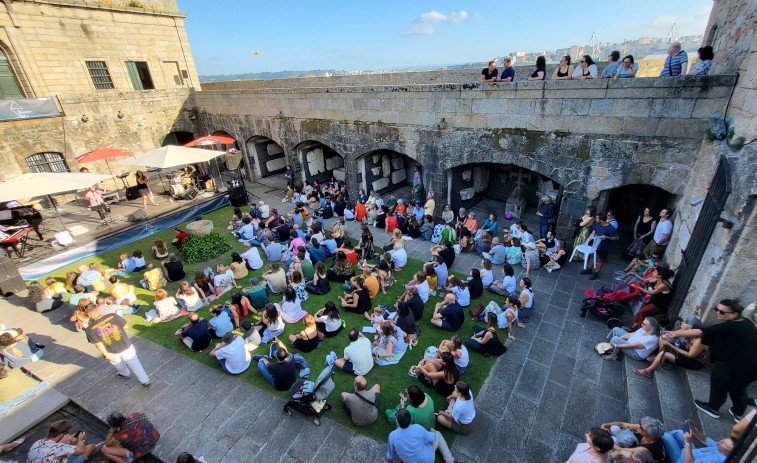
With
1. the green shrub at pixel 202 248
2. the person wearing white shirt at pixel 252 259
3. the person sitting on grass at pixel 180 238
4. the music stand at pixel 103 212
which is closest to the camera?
the person wearing white shirt at pixel 252 259

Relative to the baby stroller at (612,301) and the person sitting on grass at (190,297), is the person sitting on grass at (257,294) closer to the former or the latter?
the person sitting on grass at (190,297)

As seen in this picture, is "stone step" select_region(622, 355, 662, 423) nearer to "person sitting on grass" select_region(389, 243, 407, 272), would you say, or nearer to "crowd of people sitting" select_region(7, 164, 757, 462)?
"crowd of people sitting" select_region(7, 164, 757, 462)

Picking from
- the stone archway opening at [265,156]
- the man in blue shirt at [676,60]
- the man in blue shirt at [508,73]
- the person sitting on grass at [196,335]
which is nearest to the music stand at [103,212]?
the stone archway opening at [265,156]

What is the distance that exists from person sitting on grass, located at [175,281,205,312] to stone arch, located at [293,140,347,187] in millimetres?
8364

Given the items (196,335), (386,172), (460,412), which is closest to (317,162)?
(386,172)

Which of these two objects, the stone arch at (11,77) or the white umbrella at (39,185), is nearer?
the white umbrella at (39,185)

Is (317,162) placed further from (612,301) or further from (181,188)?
(612,301)

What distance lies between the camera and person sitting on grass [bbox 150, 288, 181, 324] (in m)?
7.30

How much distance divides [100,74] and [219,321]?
1783 centimetres

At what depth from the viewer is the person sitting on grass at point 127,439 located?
4.54 m

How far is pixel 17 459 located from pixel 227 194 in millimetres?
10712

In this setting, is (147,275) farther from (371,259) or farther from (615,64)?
(615,64)

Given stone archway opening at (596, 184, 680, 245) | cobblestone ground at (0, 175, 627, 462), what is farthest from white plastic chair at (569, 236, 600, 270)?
stone archway opening at (596, 184, 680, 245)

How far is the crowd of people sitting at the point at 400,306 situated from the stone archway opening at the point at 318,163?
15.7 ft
